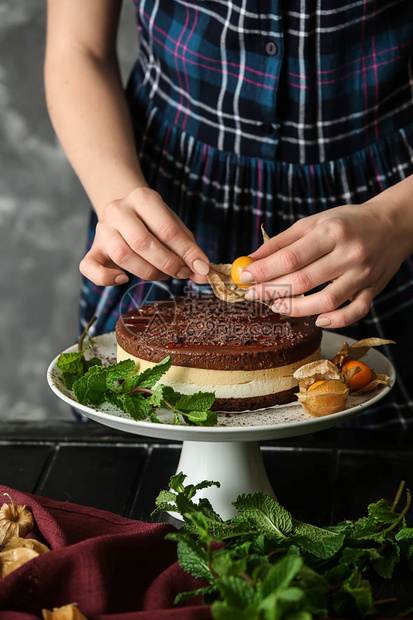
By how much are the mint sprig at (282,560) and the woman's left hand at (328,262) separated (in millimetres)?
325

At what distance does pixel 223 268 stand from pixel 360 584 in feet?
1.96

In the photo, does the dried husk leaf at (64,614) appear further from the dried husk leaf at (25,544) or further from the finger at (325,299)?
the finger at (325,299)

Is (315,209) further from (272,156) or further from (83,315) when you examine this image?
(83,315)

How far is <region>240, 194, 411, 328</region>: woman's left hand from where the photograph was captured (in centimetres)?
104

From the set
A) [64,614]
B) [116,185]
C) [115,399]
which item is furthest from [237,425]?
[116,185]

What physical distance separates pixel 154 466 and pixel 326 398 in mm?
380

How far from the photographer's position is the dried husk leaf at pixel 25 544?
792 millimetres

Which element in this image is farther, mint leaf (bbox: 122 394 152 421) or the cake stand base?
the cake stand base

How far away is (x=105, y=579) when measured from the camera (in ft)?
2.38

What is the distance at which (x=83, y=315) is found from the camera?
167cm

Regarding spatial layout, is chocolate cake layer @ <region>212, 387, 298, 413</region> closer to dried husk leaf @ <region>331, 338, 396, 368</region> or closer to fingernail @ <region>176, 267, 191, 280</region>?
dried husk leaf @ <region>331, 338, 396, 368</region>

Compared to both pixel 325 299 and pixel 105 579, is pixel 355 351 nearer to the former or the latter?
pixel 325 299

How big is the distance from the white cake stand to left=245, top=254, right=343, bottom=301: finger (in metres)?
0.18

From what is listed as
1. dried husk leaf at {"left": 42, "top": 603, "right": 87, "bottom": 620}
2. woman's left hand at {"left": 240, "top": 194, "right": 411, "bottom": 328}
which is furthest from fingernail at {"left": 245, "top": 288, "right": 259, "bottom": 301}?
dried husk leaf at {"left": 42, "top": 603, "right": 87, "bottom": 620}
